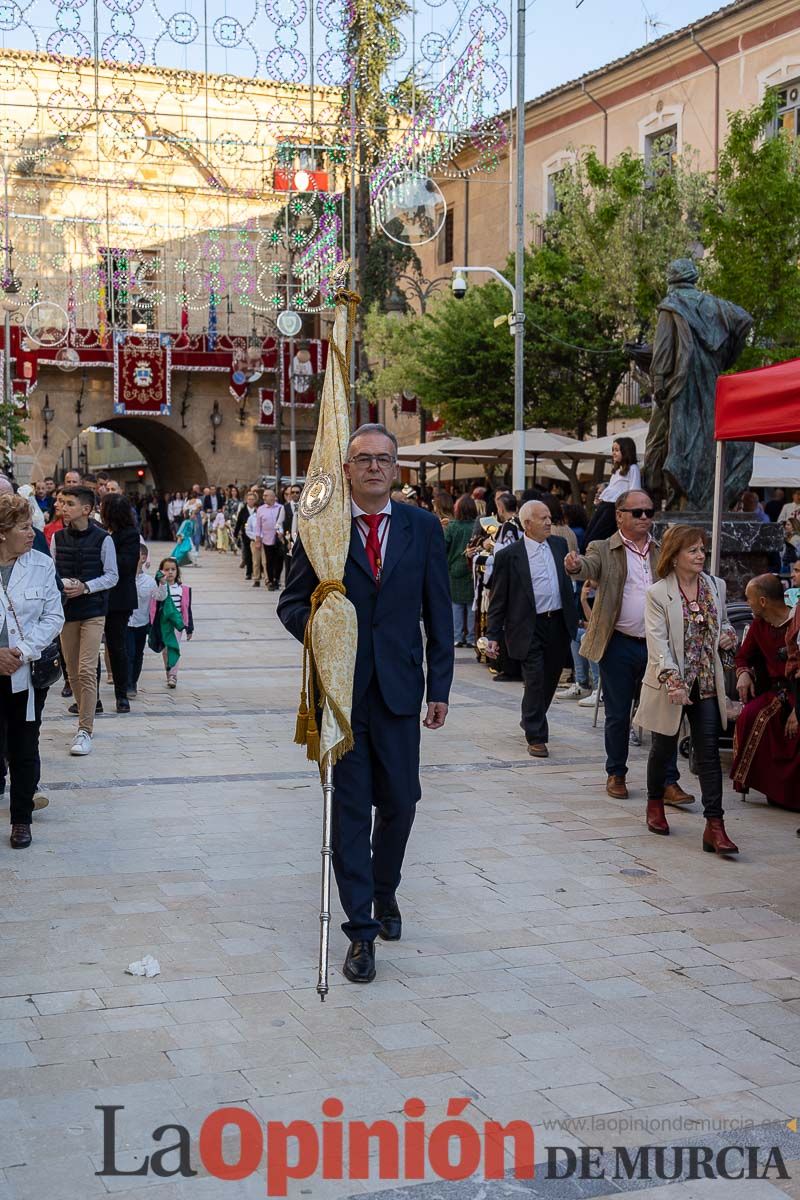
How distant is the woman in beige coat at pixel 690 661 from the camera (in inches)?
279

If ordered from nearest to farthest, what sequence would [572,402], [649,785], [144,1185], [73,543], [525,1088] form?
1. [144,1185]
2. [525,1088]
3. [649,785]
4. [73,543]
5. [572,402]

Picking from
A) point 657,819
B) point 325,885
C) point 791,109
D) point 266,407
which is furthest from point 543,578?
point 266,407

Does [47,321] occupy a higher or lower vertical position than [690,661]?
higher

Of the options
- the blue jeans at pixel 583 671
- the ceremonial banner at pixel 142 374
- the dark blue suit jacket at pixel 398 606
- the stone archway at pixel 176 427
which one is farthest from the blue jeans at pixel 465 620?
the ceremonial banner at pixel 142 374

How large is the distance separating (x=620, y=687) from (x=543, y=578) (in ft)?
5.95

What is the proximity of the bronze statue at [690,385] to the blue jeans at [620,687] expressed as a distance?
2627 millimetres

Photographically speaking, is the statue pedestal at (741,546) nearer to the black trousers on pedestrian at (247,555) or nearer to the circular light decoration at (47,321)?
the black trousers on pedestrian at (247,555)

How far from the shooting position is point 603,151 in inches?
Result: 1236

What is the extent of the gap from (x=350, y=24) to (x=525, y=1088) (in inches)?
1126

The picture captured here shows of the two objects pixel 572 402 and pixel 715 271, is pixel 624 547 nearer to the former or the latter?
pixel 715 271

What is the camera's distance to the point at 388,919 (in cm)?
573

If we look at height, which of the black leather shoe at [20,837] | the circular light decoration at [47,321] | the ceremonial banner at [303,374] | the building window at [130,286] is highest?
the building window at [130,286]

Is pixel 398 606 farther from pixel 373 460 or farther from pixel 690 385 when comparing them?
pixel 690 385

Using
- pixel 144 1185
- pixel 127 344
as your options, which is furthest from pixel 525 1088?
pixel 127 344
